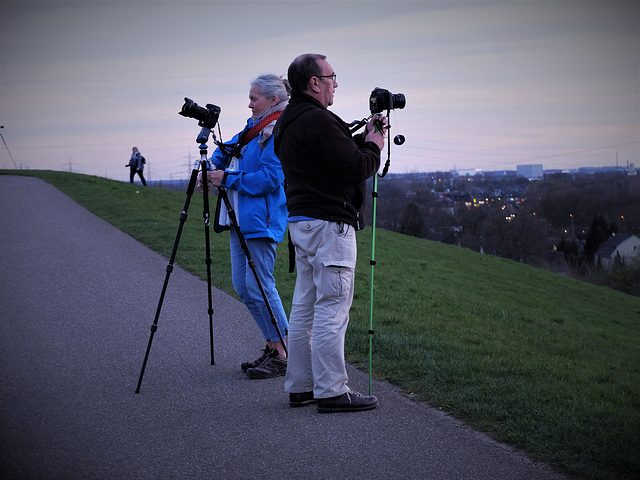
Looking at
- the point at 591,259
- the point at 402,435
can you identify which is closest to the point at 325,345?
the point at 402,435

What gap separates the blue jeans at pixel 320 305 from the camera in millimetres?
4016

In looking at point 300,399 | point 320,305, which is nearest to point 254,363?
point 300,399

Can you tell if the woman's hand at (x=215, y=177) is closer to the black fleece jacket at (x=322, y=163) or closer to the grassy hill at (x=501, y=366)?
the black fleece jacket at (x=322, y=163)

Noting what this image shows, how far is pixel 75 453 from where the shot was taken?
3.62 metres

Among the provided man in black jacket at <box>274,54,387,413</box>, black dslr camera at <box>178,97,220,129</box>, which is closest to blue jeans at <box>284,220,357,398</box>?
man in black jacket at <box>274,54,387,413</box>

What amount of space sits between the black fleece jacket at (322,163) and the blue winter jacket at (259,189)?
62cm

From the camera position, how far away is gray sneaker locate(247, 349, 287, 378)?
496 cm

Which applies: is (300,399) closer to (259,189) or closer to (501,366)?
(259,189)

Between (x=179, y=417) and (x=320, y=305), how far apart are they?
123 cm

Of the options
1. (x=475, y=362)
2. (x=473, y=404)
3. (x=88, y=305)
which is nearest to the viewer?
(x=473, y=404)

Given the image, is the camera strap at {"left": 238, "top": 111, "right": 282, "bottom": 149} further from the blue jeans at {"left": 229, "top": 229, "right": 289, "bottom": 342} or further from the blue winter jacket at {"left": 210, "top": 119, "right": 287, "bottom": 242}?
the blue jeans at {"left": 229, "top": 229, "right": 289, "bottom": 342}

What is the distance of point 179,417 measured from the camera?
4.18 m

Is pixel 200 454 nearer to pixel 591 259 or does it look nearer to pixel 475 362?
pixel 475 362

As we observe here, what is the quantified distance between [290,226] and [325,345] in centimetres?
85
